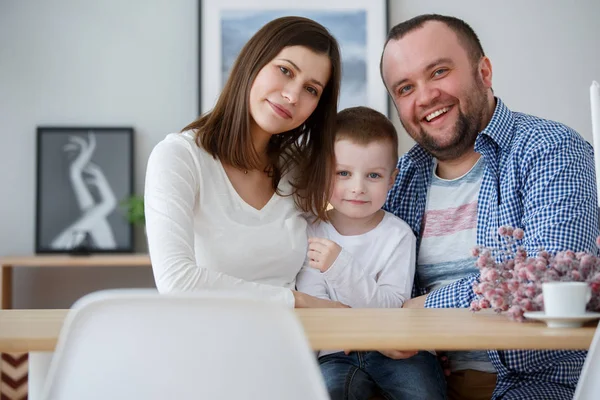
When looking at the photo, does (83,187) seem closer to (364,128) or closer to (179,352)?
(364,128)

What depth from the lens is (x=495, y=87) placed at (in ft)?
13.9

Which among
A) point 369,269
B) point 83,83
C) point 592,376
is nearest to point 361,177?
point 369,269

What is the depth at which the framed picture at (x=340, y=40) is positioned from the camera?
13.5 ft

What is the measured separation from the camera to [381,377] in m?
Answer: 1.63

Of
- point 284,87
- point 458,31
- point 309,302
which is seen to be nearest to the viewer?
point 309,302

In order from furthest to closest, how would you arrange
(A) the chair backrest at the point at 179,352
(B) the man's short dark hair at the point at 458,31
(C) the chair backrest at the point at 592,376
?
1. (B) the man's short dark hair at the point at 458,31
2. (C) the chair backrest at the point at 592,376
3. (A) the chair backrest at the point at 179,352

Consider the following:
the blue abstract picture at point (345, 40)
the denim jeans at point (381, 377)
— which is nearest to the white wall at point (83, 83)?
the blue abstract picture at point (345, 40)

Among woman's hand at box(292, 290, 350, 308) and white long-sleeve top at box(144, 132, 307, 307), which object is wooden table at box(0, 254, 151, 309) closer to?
white long-sleeve top at box(144, 132, 307, 307)

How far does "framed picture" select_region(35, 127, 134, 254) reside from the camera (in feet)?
13.1

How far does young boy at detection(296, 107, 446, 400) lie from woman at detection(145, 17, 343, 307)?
0.19 feet

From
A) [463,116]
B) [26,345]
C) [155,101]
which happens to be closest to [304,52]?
[463,116]

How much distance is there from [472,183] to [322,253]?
0.52 metres

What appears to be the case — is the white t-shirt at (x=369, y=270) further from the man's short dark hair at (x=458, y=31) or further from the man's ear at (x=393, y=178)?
the man's short dark hair at (x=458, y=31)

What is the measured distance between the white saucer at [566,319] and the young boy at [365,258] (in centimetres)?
51
